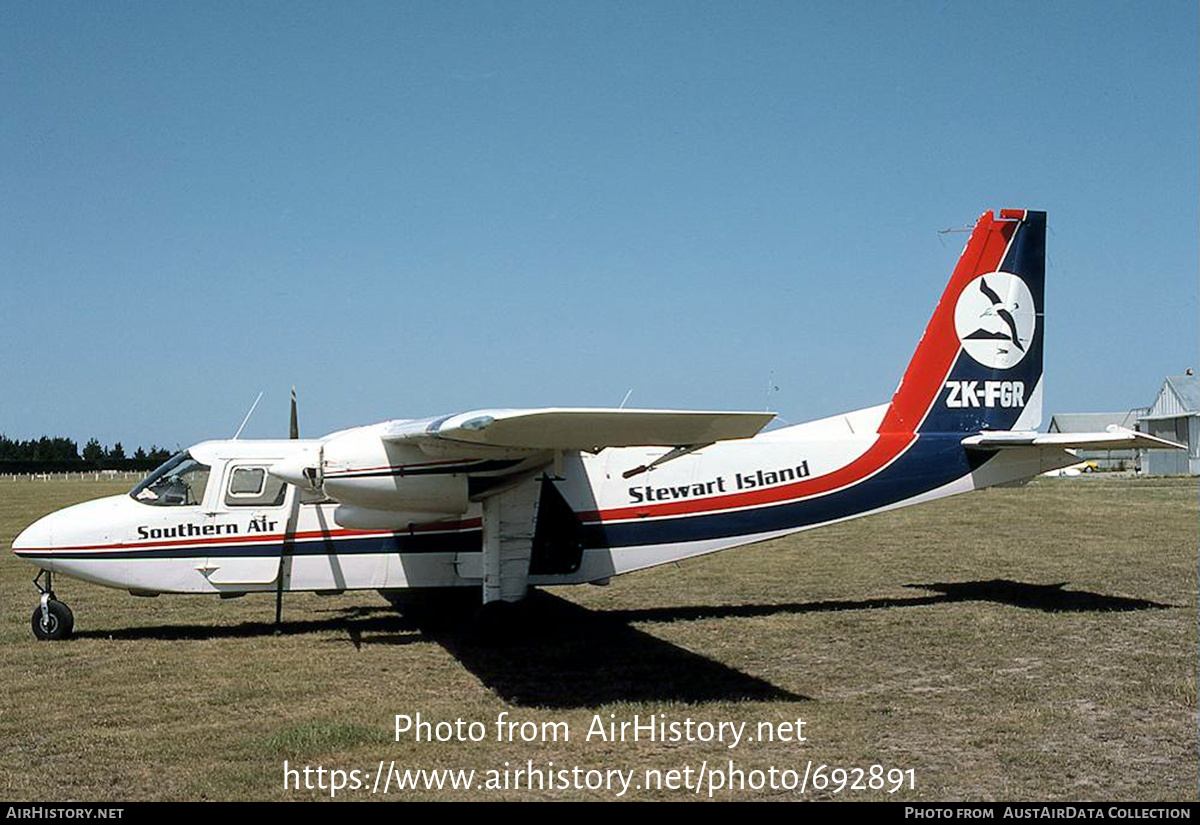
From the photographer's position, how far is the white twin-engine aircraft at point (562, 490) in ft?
32.2

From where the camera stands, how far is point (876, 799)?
229 inches

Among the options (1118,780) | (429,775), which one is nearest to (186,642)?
(429,775)

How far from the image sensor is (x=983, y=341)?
1295cm

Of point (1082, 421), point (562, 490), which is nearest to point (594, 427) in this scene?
point (562, 490)

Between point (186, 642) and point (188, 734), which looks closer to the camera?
point (188, 734)

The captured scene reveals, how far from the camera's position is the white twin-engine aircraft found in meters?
9.81

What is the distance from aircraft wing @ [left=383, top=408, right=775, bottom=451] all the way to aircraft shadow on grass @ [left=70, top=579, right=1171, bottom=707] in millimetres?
2109

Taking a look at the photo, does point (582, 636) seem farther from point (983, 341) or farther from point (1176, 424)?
point (1176, 424)

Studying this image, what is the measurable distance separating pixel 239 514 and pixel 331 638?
1700 millimetres

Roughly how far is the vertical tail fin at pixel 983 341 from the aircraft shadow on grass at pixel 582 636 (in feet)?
7.67

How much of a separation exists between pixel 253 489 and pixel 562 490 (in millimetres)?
3426

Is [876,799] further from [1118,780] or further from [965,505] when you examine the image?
[965,505]

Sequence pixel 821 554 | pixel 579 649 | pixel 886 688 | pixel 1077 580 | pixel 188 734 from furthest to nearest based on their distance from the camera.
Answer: pixel 821 554, pixel 1077 580, pixel 579 649, pixel 886 688, pixel 188 734

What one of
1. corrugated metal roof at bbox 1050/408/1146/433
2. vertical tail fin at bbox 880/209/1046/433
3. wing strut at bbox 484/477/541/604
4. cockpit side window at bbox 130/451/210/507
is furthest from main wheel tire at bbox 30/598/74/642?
corrugated metal roof at bbox 1050/408/1146/433
